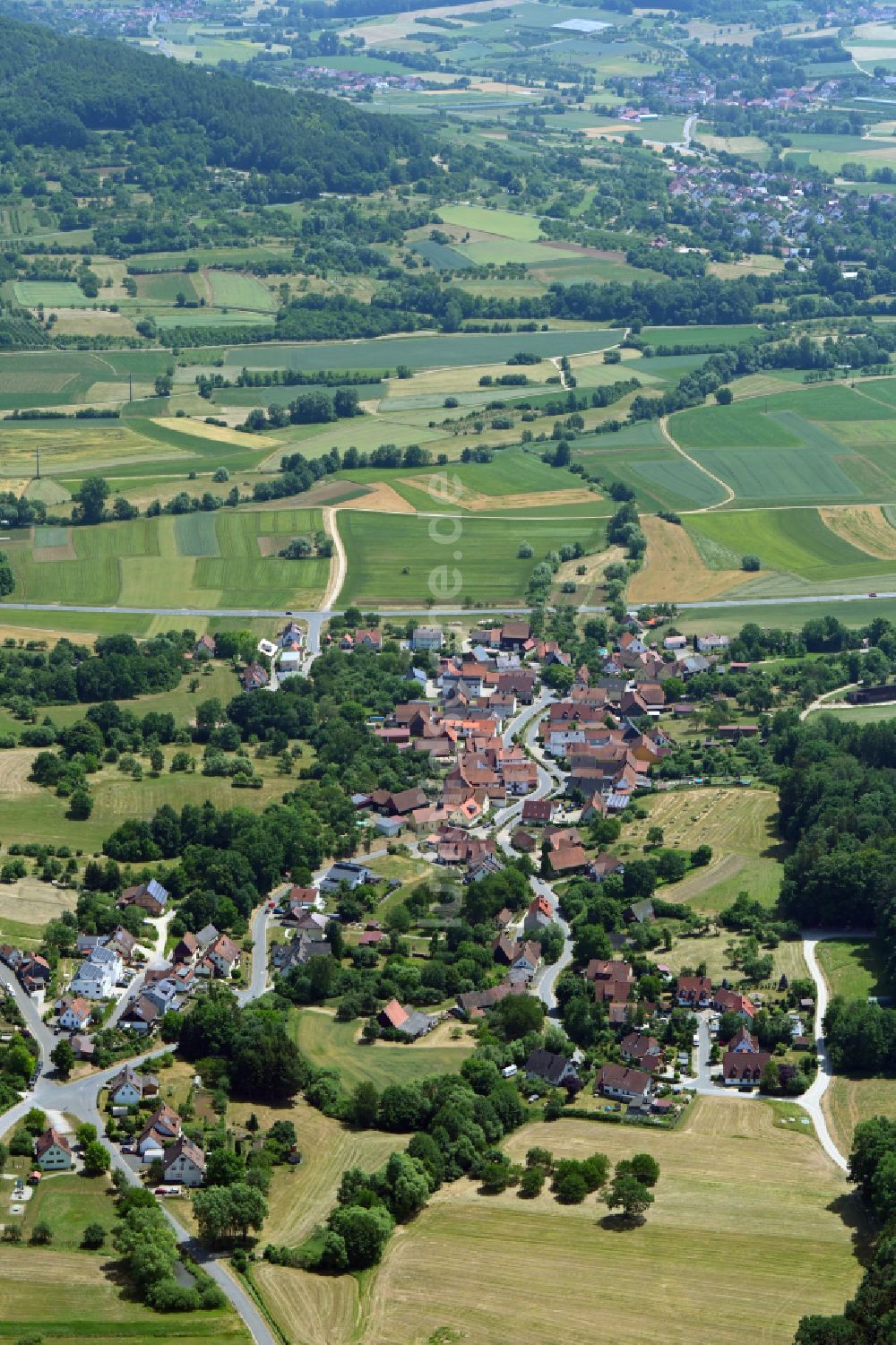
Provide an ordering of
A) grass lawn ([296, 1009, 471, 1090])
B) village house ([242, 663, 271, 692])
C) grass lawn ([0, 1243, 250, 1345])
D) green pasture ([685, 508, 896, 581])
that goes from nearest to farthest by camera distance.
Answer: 1. grass lawn ([0, 1243, 250, 1345])
2. grass lawn ([296, 1009, 471, 1090])
3. village house ([242, 663, 271, 692])
4. green pasture ([685, 508, 896, 581])

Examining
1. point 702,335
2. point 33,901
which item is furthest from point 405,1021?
point 702,335

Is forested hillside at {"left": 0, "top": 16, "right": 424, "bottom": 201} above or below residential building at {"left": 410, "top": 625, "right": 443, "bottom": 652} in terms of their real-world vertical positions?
above

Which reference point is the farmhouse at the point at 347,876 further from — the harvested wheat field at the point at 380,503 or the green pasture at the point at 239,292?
the green pasture at the point at 239,292

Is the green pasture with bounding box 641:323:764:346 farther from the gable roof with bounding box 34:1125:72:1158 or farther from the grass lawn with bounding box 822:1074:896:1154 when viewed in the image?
the gable roof with bounding box 34:1125:72:1158

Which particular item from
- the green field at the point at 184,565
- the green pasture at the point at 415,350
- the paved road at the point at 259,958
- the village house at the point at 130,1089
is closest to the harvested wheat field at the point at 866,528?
the green field at the point at 184,565

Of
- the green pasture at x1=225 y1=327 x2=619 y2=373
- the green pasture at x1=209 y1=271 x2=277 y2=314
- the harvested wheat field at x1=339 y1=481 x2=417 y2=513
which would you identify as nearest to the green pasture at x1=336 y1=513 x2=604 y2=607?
the harvested wheat field at x1=339 y1=481 x2=417 y2=513

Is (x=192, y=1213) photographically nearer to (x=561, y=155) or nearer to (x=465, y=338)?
(x=465, y=338)
